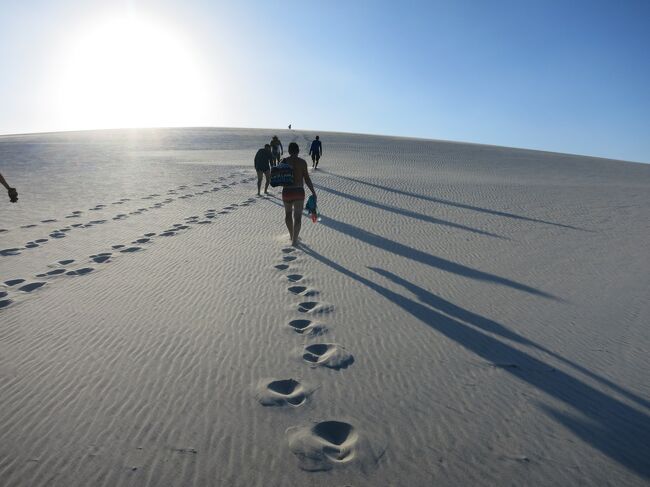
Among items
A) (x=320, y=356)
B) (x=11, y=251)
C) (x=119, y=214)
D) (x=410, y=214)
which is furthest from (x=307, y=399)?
(x=119, y=214)

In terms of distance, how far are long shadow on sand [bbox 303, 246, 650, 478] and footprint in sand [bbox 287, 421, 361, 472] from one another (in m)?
1.37

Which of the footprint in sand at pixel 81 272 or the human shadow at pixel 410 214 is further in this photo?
the human shadow at pixel 410 214

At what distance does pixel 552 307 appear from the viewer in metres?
4.41

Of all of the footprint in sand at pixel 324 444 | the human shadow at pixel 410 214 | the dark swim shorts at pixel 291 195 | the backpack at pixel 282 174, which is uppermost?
the backpack at pixel 282 174

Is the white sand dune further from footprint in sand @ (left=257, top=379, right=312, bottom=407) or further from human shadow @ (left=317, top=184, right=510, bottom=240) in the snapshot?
human shadow @ (left=317, top=184, right=510, bottom=240)

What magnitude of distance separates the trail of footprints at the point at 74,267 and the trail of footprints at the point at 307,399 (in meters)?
3.21

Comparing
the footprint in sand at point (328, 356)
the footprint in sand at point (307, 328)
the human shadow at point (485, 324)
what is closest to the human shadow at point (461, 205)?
the human shadow at point (485, 324)

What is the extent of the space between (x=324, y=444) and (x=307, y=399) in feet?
1.43

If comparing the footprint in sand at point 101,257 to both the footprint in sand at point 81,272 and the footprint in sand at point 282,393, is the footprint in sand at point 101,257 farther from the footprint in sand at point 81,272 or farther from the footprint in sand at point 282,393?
the footprint in sand at point 282,393

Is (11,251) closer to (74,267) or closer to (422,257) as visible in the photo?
(74,267)

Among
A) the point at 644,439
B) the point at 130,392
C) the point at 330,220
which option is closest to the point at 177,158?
the point at 330,220

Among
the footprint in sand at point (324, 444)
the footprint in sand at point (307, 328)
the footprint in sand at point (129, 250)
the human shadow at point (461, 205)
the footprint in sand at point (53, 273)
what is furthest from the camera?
the human shadow at point (461, 205)

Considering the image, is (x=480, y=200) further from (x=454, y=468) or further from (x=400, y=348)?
(x=454, y=468)

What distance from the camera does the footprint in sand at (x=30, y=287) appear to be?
4.52m
